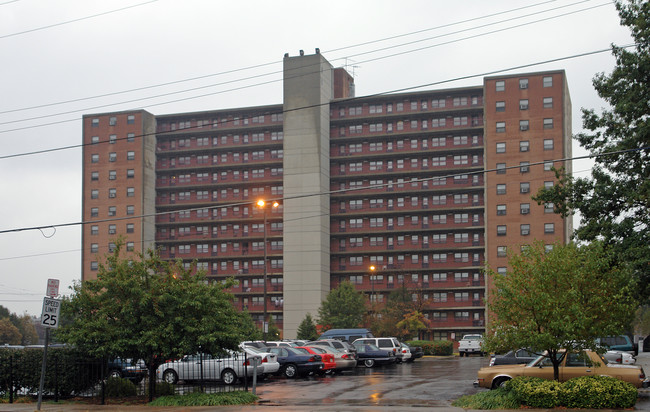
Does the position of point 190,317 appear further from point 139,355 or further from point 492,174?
point 492,174

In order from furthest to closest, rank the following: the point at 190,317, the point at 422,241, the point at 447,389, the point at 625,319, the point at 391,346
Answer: the point at 422,241
the point at 391,346
the point at 447,389
the point at 190,317
the point at 625,319

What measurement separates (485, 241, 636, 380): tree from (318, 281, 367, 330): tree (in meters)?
64.8

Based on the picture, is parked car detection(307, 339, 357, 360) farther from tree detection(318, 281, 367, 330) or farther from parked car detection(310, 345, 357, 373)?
tree detection(318, 281, 367, 330)

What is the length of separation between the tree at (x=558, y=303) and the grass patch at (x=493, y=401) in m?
1.23

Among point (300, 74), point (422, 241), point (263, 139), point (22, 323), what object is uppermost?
point (300, 74)

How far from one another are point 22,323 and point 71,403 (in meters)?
144

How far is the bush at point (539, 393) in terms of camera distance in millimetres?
20359

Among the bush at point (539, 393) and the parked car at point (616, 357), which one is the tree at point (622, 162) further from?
the bush at point (539, 393)

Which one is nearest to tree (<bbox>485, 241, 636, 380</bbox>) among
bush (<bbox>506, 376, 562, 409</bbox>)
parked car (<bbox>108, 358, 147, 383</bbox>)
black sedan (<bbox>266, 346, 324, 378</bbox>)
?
bush (<bbox>506, 376, 562, 409</bbox>)

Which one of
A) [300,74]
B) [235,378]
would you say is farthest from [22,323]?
[235,378]

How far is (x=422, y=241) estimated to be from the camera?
10144 centimetres

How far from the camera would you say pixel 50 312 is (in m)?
22.1

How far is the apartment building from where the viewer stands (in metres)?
95.3

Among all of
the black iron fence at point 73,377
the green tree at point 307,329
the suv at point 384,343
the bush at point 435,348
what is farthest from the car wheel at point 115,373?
the green tree at point 307,329
